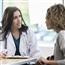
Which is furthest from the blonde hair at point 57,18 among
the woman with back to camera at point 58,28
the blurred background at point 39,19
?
the blurred background at point 39,19

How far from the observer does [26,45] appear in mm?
2801

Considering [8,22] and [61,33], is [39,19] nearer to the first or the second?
[8,22]

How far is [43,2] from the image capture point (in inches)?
139

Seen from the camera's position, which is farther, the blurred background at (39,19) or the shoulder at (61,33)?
the blurred background at (39,19)

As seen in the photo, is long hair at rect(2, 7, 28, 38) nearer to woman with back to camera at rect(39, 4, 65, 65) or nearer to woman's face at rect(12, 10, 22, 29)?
woman's face at rect(12, 10, 22, 29)

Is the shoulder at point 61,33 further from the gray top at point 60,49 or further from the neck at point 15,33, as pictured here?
the neck at point 15,33

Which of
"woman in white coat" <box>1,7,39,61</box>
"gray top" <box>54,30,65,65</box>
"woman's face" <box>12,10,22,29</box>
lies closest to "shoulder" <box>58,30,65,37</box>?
"gray top" <box>54,30,65,65</box>

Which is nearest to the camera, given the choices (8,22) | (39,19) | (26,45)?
(26,45)

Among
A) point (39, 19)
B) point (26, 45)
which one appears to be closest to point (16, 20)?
point (26, 45)

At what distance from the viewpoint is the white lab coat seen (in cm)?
274

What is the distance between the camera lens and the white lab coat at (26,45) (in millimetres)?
2742

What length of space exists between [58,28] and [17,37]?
0.92 m

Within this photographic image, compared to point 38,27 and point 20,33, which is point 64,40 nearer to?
point 20,33

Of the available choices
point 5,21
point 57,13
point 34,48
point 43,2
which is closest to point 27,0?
point 43,2
